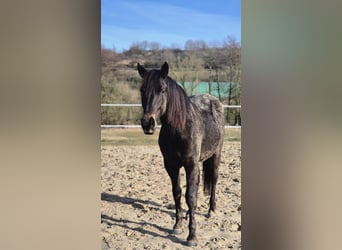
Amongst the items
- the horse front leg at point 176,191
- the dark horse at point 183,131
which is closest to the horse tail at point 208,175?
the dark horse at point 183,131

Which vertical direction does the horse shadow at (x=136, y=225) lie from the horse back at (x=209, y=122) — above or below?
below

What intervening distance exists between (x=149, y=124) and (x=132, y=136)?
12 cm

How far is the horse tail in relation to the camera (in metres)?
2.31

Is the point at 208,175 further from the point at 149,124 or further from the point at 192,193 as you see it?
the point at 149,124

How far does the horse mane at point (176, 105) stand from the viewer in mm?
2293

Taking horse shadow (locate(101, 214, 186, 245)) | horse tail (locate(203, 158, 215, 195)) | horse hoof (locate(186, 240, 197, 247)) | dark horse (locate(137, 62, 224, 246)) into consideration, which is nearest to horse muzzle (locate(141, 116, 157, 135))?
dark horse (locate(137, 62, 224, 246))

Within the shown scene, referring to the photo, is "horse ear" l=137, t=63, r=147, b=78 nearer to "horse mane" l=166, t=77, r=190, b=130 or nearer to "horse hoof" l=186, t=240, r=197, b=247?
"horse mane" l=166, t=77, r=190, b=130

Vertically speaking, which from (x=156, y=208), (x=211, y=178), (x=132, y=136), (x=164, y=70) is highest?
(x=164, y=70)

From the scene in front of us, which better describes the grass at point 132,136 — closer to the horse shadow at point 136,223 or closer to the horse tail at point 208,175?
the horse tail at point 208,175

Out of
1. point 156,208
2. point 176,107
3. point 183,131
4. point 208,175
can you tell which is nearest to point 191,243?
point 156,208

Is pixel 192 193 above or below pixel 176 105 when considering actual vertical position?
below

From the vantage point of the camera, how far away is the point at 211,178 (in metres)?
2.31

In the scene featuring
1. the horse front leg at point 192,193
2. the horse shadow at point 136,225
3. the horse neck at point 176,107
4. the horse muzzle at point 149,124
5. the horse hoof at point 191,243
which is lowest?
the horse hoof at point 191,243
